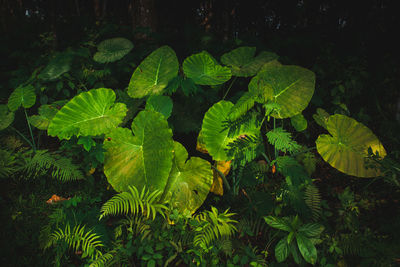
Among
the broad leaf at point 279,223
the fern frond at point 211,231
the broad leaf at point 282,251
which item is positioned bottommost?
the broad leaf at point 282,251

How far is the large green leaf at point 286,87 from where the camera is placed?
153 cm

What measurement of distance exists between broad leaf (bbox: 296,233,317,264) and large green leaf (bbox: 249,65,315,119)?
726mm

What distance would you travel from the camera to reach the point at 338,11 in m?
2.59

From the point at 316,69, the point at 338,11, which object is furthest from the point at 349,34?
the point at 316,69

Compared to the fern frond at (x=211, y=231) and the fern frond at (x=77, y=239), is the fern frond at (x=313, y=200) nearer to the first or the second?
the fern frond at (x=211, y=231)

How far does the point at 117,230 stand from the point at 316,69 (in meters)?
2.13

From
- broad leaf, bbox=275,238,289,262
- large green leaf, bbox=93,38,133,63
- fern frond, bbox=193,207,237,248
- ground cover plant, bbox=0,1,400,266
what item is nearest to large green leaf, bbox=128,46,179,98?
ground cover plant, bbox=0,1,400,266

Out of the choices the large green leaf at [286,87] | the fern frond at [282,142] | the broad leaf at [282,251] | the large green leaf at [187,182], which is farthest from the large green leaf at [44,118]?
the broad leaf at [282,251]

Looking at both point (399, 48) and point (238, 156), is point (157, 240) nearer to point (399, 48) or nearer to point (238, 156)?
point (238, 156)

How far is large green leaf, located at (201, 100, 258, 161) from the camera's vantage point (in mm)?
1452

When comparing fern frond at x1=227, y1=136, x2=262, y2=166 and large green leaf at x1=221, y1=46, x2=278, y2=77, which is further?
large green leaf at x1=221, y1=46, x2=278, y2=77

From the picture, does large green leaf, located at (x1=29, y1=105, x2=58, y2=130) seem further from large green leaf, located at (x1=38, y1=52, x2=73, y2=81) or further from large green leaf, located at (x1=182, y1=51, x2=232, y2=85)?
large green leaf, located at (x1=182, y1=51, x2=232, y2=85)

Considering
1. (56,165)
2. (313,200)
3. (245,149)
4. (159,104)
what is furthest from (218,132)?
(56,165)

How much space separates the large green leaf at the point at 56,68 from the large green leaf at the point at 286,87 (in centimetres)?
171
